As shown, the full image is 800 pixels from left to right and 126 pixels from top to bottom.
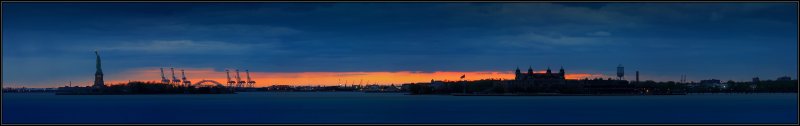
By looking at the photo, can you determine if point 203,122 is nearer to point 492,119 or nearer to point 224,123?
point 224,123

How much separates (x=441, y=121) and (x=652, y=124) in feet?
45.6

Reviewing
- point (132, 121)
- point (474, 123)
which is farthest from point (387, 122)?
point (132, 121)

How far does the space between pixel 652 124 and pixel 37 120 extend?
42797 mm

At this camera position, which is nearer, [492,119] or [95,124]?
[95,124]

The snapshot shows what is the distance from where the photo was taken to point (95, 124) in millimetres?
62438

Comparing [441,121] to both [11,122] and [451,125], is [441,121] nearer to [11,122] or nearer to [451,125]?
[451,125]

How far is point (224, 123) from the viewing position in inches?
2504

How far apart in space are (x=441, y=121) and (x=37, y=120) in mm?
28935

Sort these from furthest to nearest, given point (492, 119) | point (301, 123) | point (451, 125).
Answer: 1. point (492, 119)
2. point (301, 123)
3. point (451, 125)

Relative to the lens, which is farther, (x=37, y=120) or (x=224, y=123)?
(x=37, y=120)

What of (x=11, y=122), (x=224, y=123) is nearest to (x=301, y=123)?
(x=224, y=123)

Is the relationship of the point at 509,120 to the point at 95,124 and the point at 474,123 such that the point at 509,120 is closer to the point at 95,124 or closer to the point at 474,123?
the point at 474,123

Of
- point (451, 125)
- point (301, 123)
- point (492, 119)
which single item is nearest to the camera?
point (451, 125)

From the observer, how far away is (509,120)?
221ft
